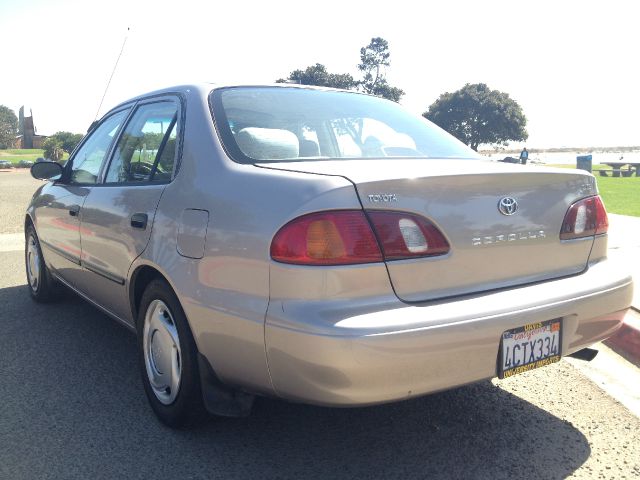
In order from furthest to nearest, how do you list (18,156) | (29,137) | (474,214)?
(29,137) < (18,156) < (474,214)

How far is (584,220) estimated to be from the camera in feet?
9.48

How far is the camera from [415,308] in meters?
2.29

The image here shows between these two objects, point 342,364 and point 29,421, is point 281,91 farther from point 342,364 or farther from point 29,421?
point 29,421

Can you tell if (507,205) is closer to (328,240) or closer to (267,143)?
(328,240)

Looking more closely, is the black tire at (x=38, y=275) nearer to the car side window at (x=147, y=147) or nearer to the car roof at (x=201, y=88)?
the car side window at (x=147, y=147)

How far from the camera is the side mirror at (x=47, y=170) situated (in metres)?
4.59

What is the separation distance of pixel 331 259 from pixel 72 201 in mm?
2629

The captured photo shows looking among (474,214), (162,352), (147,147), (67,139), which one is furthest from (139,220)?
(67,139)

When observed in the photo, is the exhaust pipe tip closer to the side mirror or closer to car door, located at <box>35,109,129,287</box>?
car door, located at <box>35,109,129,287</box>

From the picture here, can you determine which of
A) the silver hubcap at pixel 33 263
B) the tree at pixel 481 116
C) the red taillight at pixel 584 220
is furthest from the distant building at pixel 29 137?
the red taillight at pixel 584 220

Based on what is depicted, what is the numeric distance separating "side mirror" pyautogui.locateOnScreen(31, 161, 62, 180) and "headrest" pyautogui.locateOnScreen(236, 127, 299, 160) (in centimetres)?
230

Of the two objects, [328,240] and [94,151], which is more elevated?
[94,151]

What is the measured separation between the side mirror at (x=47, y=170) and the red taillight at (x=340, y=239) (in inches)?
117

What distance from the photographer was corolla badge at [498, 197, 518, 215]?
2.55 m
